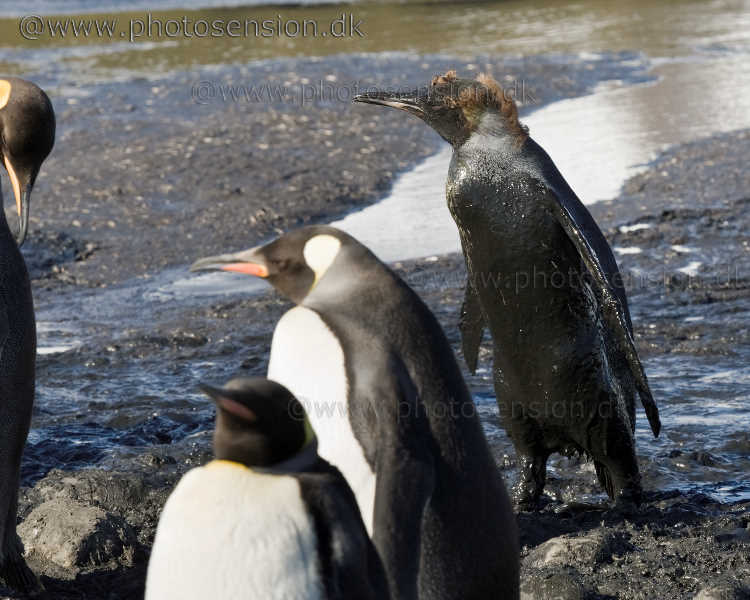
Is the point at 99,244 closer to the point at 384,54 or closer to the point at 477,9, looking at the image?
the point at 384,54

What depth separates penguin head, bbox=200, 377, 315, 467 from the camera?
2.31m

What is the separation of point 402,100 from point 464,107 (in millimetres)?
A: 471

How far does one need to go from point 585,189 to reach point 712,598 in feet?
19.8

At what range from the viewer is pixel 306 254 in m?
3.10

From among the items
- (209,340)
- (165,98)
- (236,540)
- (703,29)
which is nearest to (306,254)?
(236,540)

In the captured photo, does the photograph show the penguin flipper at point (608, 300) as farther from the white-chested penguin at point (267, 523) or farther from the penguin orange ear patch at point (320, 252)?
the white-chested penguin at point (267, 523)

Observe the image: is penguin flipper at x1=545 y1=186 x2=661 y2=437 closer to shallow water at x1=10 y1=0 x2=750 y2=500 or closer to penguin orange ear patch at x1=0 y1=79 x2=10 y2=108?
shallow water at x1=10 y1=0 x2=750 y2=500

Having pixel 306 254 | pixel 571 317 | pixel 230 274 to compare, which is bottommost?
pixel 230 274

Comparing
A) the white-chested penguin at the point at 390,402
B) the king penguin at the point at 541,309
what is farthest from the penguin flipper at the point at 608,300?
the white-chested penguin at the point at 390,402

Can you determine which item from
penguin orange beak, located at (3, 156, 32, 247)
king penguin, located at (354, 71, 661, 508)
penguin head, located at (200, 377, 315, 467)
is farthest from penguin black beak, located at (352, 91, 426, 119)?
penguin head, located at (200, 377, 315, 467)

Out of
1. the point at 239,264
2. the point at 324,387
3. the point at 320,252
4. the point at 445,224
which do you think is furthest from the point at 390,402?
the point at 445,224

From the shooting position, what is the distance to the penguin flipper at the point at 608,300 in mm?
4023

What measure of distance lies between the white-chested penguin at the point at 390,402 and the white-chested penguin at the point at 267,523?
339 millimetres

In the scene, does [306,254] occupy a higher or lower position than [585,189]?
higher
